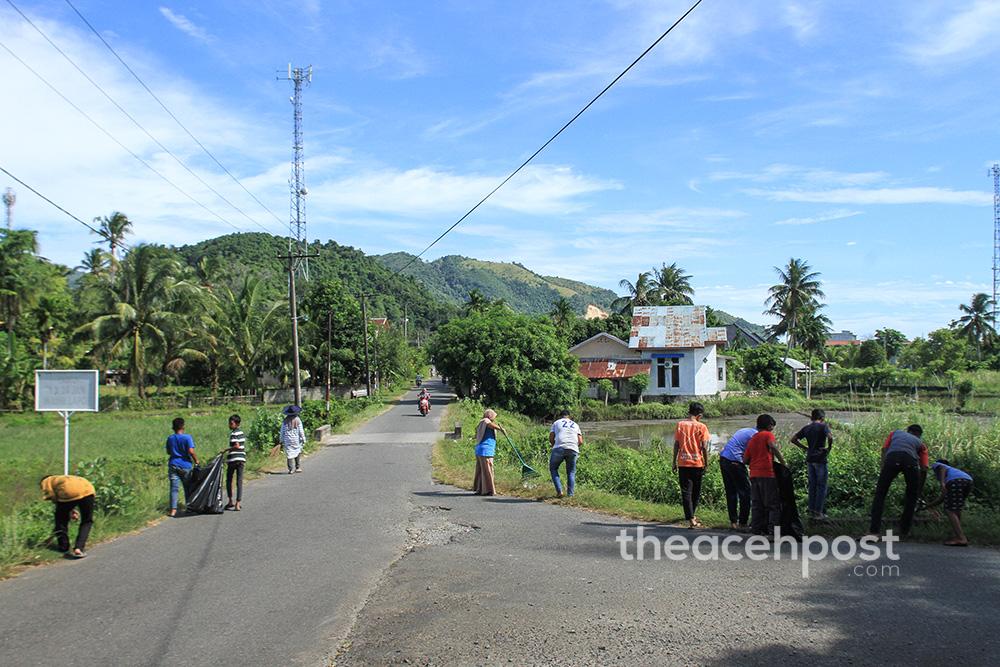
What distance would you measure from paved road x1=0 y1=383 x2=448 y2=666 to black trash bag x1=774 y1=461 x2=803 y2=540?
4667 millimetres

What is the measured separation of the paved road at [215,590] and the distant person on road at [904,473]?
5.96 metres

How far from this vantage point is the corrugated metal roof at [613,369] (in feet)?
180

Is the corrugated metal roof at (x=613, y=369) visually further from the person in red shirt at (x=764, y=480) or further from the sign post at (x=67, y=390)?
the person in red shirt at (x=764, y=480)

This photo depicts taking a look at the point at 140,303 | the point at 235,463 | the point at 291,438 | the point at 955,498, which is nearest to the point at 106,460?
the point at 291,438

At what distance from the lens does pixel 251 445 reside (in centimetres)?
2150

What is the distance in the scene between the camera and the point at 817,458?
33.7 ft

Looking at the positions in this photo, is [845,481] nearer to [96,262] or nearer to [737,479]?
[737,479]

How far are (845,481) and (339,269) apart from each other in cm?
10266

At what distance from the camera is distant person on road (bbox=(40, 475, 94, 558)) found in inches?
345

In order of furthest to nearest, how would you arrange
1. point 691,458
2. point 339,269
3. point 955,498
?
point 339,269 → point 691,458 → point 955,498

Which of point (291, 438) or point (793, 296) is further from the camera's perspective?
point (793, 296)

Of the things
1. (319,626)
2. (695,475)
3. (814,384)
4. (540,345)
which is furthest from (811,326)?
(319,626)

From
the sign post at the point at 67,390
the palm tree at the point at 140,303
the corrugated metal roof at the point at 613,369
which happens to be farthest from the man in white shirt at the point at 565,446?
the corrugated metal roof at the point at 613,369

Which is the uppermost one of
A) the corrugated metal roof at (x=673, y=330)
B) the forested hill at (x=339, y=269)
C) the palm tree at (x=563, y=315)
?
the forested hill at (x=339, y=269)
